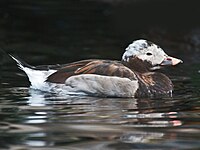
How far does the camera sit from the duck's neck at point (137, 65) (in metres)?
9.72

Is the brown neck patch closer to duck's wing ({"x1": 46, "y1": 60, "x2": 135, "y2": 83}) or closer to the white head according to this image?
the white head

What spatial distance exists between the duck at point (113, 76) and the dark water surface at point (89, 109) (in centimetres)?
17

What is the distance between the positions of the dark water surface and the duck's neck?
0.50 meters

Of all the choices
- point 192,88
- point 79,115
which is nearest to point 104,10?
point 192,88

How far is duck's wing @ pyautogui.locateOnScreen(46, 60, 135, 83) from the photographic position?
9.20m

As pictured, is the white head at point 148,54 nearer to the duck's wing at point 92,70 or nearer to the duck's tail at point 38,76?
the duck's wing at point 92,70

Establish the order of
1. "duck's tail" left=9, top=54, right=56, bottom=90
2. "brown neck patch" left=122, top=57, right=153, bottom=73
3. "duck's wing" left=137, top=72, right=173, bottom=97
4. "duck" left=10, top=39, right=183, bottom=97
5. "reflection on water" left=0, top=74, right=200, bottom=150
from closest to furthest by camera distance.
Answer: "reflection on water" left=0, top=74, right=200, bottom=150 → "duck" left=10, top=39, right=183, bottom=97 → "duck's wing" left=137, top=72, right=173, bottom=97 → "duck's tail" left=9, top=54, right=56, bottom=90 → "brown neck patch" left=122, top=57, right=153, bottom=73

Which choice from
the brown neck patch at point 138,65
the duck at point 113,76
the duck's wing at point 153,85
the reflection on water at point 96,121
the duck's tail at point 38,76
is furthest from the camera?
the brown neck patch at point 138,65

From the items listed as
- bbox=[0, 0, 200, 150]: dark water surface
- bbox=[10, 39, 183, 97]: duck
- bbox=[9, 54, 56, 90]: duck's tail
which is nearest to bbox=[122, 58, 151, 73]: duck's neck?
bbox=[10, 39, 183, 97]: duck

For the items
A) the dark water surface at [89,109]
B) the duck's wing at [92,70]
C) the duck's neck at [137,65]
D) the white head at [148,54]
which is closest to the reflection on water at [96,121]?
the dark water surface at [89,109]

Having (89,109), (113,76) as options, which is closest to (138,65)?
(113,76)

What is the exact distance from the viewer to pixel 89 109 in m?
8.10

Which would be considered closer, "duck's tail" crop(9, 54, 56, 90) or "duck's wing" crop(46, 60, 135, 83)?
"duck's wing" crop(46, 60, 135, 83)

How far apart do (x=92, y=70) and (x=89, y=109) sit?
1.24m
